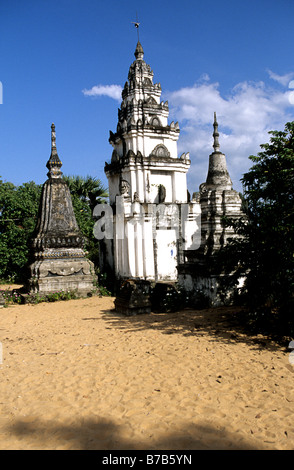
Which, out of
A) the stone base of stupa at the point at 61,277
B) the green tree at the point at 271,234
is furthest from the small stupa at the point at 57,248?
the green tree at the point at 271,234

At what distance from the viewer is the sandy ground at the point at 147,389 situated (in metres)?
3.68

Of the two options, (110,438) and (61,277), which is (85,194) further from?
(110,438)

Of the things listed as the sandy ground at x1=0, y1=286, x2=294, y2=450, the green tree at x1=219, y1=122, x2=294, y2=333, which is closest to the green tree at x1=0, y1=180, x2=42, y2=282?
the sandy ground at x1=0, y1=286, x2=294, y2=450

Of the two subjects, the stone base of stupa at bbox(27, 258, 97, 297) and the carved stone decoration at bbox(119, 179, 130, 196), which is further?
the carved stone decoration at bbox(119, 179, 130, 196)

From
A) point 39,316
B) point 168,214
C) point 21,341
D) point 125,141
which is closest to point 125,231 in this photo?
point 168,214

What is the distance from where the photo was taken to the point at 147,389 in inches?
189

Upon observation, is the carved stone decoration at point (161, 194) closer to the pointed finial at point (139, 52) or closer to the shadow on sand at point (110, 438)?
the pointed finial at point (139, 52)

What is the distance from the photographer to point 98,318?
9.73 m

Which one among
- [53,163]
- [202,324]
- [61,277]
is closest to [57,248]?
[61,277]

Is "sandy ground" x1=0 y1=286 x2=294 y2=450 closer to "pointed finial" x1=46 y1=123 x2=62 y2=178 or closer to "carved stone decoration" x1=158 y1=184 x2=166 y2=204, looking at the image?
"pointed finial" x1=46 y1=123 x2=62 y2=178

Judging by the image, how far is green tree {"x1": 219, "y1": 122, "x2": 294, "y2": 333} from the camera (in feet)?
21.5

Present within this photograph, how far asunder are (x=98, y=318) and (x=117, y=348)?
10.3 ft

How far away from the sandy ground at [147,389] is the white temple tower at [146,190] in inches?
296

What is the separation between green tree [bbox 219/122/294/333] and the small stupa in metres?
7.90
